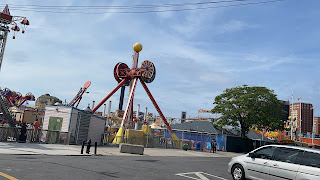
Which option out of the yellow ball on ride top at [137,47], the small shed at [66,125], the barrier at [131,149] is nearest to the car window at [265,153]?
the barrier at [131,149]

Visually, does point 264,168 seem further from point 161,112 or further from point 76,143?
point 161,112

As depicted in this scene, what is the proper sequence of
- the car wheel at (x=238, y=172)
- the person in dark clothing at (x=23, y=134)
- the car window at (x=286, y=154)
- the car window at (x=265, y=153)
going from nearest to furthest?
the car window at (x=286, y=154)
the car window at (x=265, y=153)
the car wheel at (x=238, y=172)
the person in dark clothing at (x=23, y=134)

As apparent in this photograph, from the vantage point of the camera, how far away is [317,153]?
8492 millimetres

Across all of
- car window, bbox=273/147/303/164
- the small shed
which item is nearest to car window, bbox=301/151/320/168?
car window, bbox=273/147/303/164

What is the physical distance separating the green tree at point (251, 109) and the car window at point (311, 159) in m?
30.2

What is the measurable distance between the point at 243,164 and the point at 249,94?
30.9 m

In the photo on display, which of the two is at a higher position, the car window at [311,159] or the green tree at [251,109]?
the green tree at [251,109]

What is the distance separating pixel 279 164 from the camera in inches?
358

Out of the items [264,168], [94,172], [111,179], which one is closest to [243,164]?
[264,168]

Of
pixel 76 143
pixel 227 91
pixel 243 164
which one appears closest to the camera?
pixel 243 164

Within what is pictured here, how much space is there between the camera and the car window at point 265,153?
9.73 meters

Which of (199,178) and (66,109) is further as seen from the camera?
(66,109)

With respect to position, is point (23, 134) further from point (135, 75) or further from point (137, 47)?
point (137, 47)

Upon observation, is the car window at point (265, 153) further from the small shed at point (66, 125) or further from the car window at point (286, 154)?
the small shed at point (66, 125)
